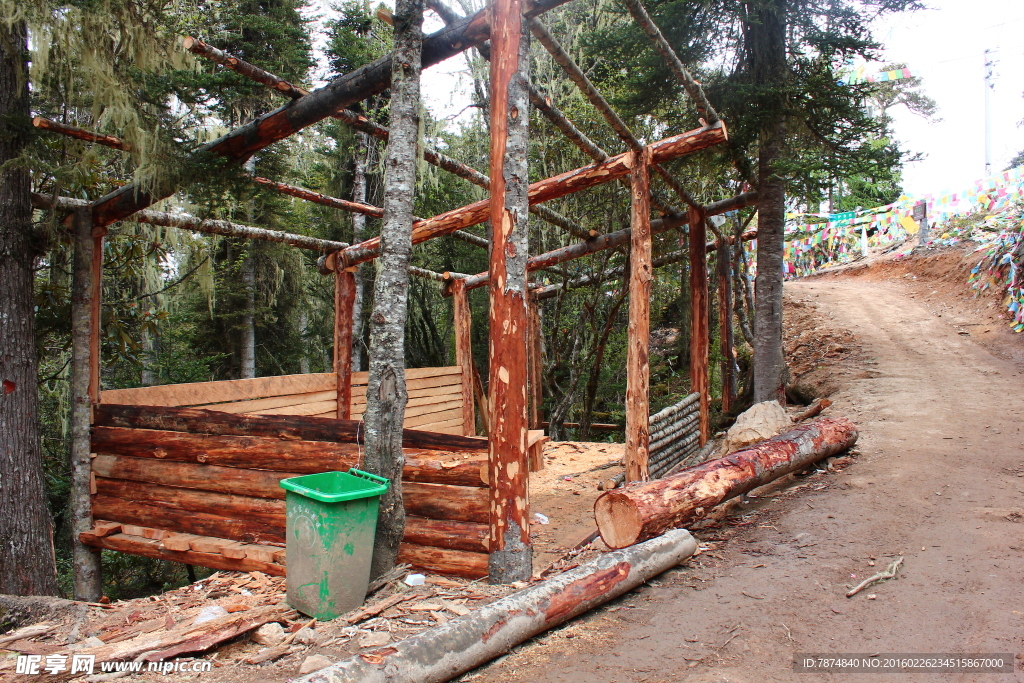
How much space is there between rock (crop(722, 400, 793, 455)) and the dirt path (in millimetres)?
682

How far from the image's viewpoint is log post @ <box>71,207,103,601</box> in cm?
525

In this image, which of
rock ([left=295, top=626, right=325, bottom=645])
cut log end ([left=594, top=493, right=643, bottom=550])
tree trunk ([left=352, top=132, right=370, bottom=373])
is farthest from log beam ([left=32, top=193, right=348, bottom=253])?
cut log end ([left=594, top=493, right=643, bottom=550])

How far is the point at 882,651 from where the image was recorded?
2.48m

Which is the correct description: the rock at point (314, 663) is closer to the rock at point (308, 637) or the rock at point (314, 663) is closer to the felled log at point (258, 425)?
the rock at point (308, 637)

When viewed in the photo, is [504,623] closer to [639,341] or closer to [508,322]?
[508,322]

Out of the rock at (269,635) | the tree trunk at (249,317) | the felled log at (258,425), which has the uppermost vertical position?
the tree trunk at (249,317)

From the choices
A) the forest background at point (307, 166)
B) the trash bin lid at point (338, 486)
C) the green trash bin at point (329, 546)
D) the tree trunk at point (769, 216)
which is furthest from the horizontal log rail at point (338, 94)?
the tree trunk at point (769, 216)

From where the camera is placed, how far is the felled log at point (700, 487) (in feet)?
11.9

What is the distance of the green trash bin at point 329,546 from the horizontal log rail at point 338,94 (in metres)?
2.47

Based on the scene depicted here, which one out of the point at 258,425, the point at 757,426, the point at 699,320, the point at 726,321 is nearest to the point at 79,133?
the point at 258,425

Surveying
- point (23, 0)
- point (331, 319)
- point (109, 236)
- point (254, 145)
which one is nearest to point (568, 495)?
point (254, 145)

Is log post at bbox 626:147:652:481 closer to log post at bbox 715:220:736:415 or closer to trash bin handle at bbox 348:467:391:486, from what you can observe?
trash bin handle at bbox 348:467:391:486

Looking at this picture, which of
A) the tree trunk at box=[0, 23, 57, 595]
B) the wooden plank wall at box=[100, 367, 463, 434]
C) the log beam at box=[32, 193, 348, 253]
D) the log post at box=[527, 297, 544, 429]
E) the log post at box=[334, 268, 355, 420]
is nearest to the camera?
the tree trunk at box=[0, 23, 57, 595]

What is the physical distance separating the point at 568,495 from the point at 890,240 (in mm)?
19011
